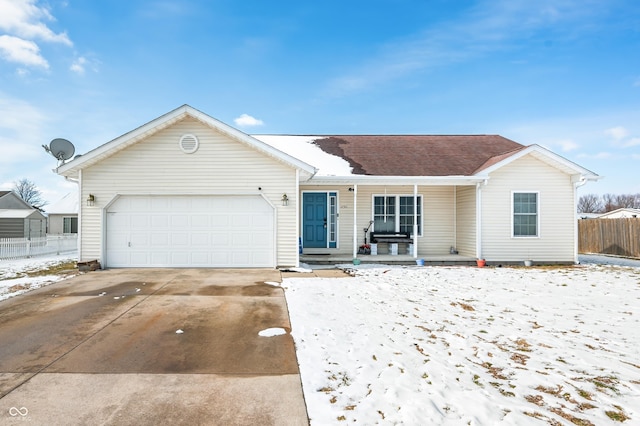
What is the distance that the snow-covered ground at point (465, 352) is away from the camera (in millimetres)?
2768

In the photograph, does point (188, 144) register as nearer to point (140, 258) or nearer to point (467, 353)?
point (140, 258)

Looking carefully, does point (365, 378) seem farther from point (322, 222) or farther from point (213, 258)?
point (322, 222)

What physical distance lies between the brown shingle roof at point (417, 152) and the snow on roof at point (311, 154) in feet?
1.09

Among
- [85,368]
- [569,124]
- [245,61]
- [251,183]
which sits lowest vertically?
[85,368]

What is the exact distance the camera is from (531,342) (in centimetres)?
434

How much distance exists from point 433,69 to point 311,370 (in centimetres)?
1634

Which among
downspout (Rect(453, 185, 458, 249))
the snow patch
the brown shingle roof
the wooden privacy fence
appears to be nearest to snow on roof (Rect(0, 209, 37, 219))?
the brown shingle roof

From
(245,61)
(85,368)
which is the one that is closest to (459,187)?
(245,61)

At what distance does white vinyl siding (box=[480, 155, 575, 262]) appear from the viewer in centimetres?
1161

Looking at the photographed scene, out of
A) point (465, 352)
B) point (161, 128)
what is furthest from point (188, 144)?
point (465, 352)

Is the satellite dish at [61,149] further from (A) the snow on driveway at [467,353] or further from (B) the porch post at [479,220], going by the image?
(B) the porch post at [479,220]

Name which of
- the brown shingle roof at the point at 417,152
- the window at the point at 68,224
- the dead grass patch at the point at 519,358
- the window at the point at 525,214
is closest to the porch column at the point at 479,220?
the brown shingle roof at the point at 417,152

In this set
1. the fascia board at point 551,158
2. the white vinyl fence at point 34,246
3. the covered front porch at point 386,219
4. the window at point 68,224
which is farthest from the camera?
the window at point 68,224

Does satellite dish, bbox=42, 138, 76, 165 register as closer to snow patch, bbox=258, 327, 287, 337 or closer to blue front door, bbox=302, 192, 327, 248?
blue front door, bbox=302, 192, 327, 248
